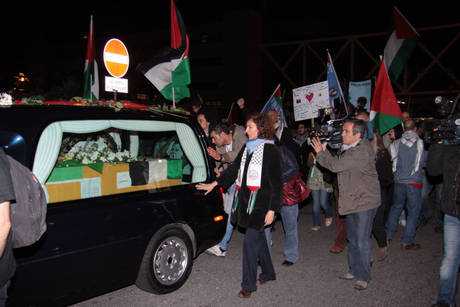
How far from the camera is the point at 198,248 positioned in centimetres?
493

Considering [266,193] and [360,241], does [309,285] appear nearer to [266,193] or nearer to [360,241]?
[360,241]

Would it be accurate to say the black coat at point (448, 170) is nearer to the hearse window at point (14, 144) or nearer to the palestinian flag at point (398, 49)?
the palestinian flag at point (398, 49)

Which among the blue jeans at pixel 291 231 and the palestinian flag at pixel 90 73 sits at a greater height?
the palestinian flag at pixel 90 73

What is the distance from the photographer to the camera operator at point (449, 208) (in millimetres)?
3855

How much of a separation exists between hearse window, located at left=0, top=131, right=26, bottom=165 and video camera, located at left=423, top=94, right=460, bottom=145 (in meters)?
3.40

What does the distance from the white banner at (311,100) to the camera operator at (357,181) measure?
5.98 feet

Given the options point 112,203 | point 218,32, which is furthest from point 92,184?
point 218,32

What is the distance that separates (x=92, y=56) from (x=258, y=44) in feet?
21.8

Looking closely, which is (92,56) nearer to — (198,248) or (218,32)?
(198,248)

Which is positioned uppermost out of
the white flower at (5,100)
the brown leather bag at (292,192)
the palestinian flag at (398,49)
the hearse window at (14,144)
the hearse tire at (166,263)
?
the palestinian flag at (398,49)

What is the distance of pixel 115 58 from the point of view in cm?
916

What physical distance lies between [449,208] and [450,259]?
0.48 meters

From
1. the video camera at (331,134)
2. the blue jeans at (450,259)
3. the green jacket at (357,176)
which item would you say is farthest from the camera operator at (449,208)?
the video camera at (331,134)

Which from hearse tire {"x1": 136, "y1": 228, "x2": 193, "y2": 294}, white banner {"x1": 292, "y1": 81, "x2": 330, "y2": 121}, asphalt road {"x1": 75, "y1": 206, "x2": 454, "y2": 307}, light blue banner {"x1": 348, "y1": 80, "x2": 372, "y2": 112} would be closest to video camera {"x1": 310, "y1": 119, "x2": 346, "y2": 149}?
white banner {"x1": 292, "y1": 81, "x2": 330, "y2": 121}
